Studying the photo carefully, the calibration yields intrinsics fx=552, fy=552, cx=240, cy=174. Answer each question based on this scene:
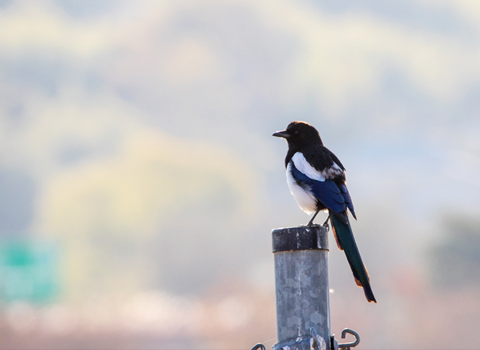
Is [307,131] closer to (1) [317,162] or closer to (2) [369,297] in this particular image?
(1) [317,162]

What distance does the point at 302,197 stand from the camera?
424 cm

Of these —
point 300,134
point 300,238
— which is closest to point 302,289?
point 300,238

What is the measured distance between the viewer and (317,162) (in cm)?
422

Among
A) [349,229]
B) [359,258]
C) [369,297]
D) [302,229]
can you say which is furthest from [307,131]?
[302,229]

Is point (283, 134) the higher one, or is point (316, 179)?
point (283, 134)

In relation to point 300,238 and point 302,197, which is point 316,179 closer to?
point 302,197

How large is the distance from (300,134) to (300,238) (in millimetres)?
2588

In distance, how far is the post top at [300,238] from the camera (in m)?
2.30

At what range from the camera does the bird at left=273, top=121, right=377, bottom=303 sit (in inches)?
143

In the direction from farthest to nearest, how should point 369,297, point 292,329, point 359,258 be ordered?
point 359,258 < point 369,297 < point 292,329

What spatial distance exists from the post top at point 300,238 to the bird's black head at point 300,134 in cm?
245

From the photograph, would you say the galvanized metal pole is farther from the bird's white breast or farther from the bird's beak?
the bird's beak

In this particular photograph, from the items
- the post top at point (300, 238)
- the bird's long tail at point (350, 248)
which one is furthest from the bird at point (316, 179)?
the post top at point (300, 238)

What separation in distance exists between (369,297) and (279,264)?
0.68m
